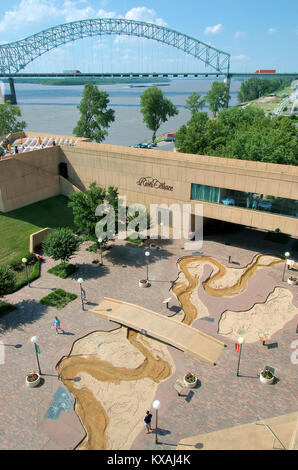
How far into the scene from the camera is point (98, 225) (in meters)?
28.9

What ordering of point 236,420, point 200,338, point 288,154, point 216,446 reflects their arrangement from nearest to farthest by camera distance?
point 216,446, point 236,420, point 200,338, point 288,154

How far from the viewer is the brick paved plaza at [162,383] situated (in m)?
15.2

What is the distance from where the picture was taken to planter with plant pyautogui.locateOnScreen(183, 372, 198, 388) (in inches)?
672

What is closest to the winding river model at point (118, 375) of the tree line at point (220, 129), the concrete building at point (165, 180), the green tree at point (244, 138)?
the concrete building at point (165, 180)

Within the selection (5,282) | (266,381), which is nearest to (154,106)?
(5,282)

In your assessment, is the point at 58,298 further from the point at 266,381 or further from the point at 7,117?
the point at 7,117

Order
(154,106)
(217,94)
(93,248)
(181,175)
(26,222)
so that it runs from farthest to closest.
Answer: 1. (217,94)
2. (154,106)
3. (26,222)
4. (181,175)
5. (93,248)

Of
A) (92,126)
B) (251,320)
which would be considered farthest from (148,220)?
(92,126)

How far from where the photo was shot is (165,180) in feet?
108

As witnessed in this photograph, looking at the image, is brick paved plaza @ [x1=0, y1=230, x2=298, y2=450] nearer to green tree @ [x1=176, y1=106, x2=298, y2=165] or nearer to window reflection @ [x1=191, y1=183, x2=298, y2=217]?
window reflection @ [x1=191, y1=183, x2=298, y2=217]

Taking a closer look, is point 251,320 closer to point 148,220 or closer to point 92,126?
point 148,220

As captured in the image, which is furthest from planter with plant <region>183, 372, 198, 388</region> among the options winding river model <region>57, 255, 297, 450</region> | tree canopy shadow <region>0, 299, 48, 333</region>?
tree canopy shadow <region>0, 299, 48, 333</region>

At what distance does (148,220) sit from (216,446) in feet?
67.1

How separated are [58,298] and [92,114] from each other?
4433cm
